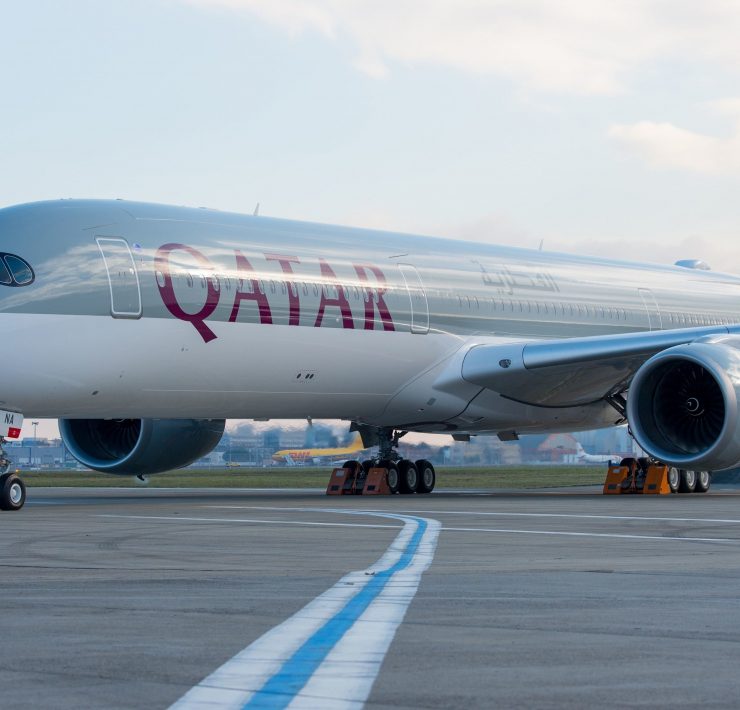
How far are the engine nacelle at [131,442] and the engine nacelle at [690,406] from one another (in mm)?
6601

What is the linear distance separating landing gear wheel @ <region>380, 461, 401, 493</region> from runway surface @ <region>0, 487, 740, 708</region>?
10.5 meters

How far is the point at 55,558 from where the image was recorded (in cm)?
942

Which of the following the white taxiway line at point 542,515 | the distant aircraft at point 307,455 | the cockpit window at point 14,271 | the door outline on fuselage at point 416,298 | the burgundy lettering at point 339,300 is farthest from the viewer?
the distant aircraft at point 307,455

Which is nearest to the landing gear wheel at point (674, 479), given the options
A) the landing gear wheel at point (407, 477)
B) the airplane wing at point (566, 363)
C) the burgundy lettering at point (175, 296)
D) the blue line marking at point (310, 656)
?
the airplane wing at point (566, 363)

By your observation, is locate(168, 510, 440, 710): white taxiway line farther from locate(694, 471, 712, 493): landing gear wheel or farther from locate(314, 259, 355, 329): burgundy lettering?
locate(694, 471, 712, 493): landing gear wheel

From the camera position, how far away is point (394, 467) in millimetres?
23000

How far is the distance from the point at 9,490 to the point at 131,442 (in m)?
5.81

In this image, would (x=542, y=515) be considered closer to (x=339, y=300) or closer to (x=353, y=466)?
(x=339, y=300)

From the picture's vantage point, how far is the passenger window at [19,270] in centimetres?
1645

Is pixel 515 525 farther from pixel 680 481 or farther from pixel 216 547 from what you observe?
pixel 680 481

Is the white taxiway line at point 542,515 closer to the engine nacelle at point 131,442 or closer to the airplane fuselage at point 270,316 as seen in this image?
the airplane fuselage at point 270,316

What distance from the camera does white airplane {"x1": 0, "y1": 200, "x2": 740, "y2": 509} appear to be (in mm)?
16875

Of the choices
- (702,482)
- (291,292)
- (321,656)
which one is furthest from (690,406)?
(321,656)

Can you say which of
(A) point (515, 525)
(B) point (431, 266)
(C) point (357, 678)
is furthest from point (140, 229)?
(C) point (357, 678)
